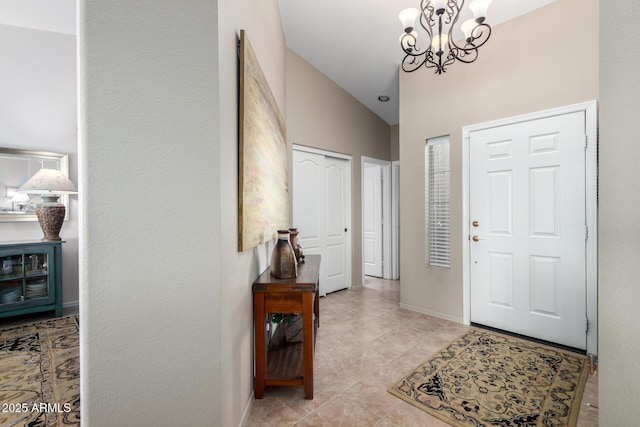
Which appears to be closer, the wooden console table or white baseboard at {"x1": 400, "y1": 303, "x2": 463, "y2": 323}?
the wooden console table

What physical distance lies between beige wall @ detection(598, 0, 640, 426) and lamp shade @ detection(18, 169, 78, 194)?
14.3 ft

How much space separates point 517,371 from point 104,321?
2.63 metres

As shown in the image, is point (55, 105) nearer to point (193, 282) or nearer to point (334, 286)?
point (193, 282)

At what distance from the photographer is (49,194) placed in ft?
10.0

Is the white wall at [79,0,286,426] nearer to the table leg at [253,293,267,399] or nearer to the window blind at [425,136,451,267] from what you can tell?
the table leg at [253,293,267,399]

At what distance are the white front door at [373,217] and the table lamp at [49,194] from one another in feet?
14.1

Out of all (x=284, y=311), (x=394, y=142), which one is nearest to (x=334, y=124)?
(x=394, y=142)

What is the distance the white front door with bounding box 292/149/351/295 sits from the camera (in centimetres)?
380

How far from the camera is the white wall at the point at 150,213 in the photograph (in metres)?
0.99

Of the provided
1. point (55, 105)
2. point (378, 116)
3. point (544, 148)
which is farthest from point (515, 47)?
point (55, 105)

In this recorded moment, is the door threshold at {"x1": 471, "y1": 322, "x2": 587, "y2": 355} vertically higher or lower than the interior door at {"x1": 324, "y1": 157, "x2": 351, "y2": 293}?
lower

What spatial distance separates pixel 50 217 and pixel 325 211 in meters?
3.25

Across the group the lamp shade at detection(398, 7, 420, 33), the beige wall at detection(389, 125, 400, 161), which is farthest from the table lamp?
the beige wall at detection(389, 125, 400, 161)

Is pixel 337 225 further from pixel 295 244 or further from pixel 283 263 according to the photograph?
pixel 283 263
